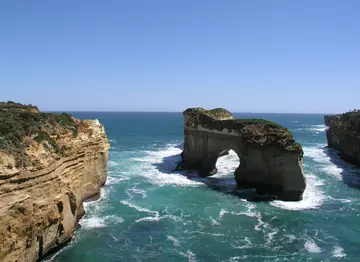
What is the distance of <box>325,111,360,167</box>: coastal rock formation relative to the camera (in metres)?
53.6

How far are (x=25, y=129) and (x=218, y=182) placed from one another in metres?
23.4

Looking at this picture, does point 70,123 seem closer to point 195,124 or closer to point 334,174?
point 195,124

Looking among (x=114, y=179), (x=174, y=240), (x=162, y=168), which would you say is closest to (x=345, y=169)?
(x=162, y=168)

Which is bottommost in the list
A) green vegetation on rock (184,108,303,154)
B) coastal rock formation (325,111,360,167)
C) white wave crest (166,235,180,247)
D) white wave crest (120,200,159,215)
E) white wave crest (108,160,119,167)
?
white wave crest (166,235,180,247)

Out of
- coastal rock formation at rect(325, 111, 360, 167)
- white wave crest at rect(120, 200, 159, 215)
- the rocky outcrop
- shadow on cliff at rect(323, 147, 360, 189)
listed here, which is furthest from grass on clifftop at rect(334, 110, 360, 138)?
white wave crest at rect(120, 200, 159, 215)

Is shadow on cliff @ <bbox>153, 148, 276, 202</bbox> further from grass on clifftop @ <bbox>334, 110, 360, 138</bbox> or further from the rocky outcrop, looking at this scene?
grass on clifftop @ <bbox>334, 110, 360, 138</bbox>

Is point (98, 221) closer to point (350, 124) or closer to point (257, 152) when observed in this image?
point (257, 152)

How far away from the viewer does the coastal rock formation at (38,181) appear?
59.4 ft

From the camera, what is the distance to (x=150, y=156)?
57812 millimetres

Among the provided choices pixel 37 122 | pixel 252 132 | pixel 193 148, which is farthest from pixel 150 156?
pixel 37 122

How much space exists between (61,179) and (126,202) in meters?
10.5

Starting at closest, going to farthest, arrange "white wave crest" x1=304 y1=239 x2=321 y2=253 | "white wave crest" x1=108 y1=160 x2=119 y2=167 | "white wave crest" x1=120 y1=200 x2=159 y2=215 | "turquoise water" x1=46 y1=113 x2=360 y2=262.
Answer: "turquoise water" x1=46 y1=113 x2=360 y2=262 < "white wave crest" x1=304 y1=239 x2=321 y2=253 < "white wave crest" x1=120 y1=200 x2=159 y2=215 < "white wave crest" x1=108 y1=160 x2=119 y2=167

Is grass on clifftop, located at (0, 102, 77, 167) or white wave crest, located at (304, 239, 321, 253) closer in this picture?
grass on clifftop, located at (0, 102, 77, 167)

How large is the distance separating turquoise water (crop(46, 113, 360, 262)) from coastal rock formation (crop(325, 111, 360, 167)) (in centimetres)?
1095
